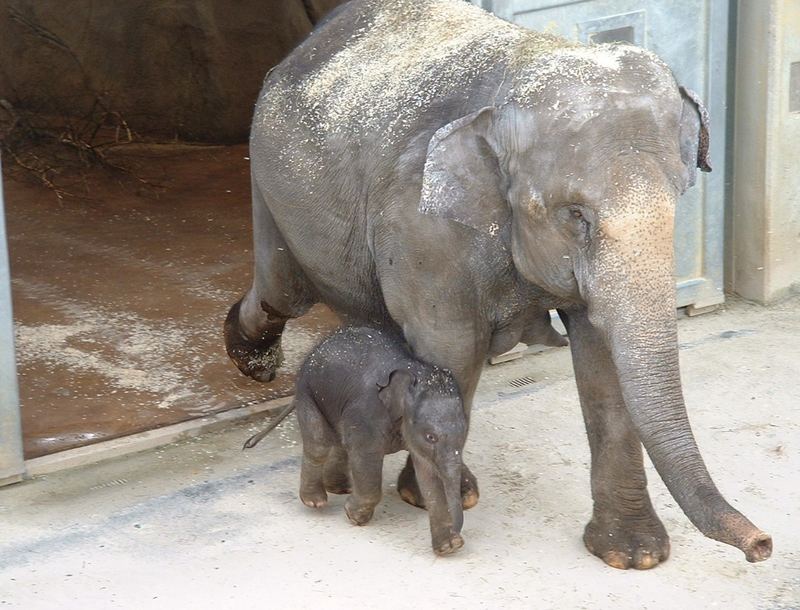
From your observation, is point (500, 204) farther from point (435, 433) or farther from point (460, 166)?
point (435, 433)

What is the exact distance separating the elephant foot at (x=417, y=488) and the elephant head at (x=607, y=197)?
0.99 meters

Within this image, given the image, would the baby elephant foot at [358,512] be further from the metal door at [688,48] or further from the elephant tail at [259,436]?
the metal door at [688,48]

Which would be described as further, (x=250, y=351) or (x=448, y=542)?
(x=250, y=351)

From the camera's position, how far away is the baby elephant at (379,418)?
4285 millimetres

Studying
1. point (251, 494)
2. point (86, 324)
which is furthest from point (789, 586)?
point (86, 324)

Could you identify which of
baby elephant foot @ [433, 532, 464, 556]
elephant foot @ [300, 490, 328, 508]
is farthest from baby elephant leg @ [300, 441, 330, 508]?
baby elephant foot @ [433, 532, 464, 556]

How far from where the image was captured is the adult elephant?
147 inches

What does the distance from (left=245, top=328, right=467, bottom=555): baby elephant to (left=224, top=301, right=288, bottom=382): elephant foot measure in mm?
1318

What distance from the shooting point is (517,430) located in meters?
5.54

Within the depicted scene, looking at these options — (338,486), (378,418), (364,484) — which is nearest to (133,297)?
(338,486)

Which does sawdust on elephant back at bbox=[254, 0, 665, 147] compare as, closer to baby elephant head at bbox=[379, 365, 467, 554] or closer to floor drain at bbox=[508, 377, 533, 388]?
baby elephant head at bbox=[379, 365, 467, 554]

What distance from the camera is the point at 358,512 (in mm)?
4641

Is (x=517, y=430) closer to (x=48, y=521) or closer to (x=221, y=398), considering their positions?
(x=221, y=398)

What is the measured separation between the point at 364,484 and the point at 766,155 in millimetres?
3204
